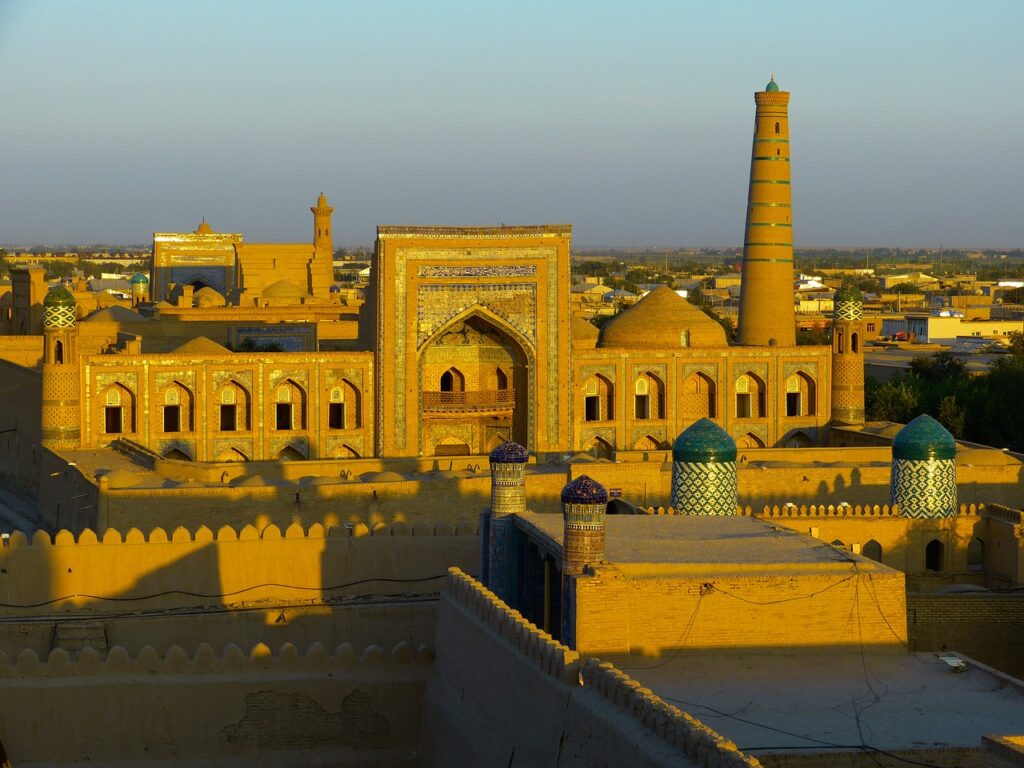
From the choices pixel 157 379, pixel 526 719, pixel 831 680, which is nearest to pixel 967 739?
pixel 831 680

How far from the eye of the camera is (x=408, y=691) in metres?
19.4

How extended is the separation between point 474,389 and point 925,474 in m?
14.7

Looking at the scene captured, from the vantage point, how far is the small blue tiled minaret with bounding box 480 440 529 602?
64.3ft

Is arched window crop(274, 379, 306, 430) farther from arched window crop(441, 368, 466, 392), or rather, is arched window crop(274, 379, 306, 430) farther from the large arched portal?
arched window crop(441, 368, 466, 392)

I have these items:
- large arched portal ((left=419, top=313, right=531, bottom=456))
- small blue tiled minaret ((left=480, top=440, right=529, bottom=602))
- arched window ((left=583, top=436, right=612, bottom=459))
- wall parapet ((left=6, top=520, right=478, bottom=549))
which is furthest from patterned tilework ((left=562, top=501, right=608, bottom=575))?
arched window ((left=583, top=436, right=612, bottom=459))

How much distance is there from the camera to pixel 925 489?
24500mm

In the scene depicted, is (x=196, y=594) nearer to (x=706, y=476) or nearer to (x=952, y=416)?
(x=706, y=476)

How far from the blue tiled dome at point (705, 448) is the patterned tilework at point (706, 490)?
0.19 feet

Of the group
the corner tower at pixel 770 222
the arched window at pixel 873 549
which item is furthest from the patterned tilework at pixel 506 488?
the corner tower at pixel 770 222

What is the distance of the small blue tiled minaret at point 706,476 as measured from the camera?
2264 centimetres

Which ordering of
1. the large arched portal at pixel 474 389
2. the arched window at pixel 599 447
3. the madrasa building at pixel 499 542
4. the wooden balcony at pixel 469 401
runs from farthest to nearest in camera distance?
1. the arched window at pixel 599 447
2. the large arched portal at pixel 474 389
3. the wooden balcony at pixel 469 401
4. the madrasa building at pixel 499 542

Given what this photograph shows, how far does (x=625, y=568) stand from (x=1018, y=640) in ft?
20.7

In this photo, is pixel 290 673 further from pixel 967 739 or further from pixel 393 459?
pixel 393 459

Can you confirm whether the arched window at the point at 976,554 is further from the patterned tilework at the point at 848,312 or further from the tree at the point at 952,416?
the tree at the point at 952,416
